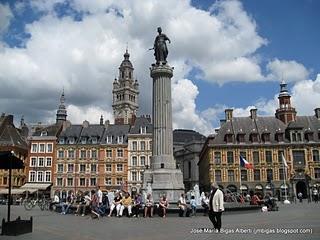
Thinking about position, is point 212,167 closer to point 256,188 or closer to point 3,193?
point 256,188

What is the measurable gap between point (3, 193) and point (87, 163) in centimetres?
1410

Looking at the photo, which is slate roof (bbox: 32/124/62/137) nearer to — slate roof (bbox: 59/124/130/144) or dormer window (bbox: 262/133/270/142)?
slate roof (bbox: 59/124/130/144)

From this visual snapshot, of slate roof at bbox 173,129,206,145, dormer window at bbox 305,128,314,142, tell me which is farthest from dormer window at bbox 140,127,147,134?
slate roof at bbox 173,129,206,145

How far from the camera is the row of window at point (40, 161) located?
6488 centimetres

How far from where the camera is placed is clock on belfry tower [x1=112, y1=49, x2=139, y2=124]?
131375mm

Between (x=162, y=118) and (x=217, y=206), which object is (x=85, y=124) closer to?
(x=162, y=118)

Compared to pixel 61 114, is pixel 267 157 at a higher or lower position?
Result: lower

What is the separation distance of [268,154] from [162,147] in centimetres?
3505

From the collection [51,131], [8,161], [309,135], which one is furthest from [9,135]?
[8,161]

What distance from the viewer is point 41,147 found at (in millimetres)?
65750

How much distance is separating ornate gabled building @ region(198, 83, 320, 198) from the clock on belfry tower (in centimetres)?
7342

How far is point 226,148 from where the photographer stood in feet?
192

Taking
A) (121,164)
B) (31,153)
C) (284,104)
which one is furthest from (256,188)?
(31,153)

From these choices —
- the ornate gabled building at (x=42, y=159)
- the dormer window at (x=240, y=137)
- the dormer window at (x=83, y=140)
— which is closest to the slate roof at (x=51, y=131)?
the ornate gabled building at (x=42, y=159)
